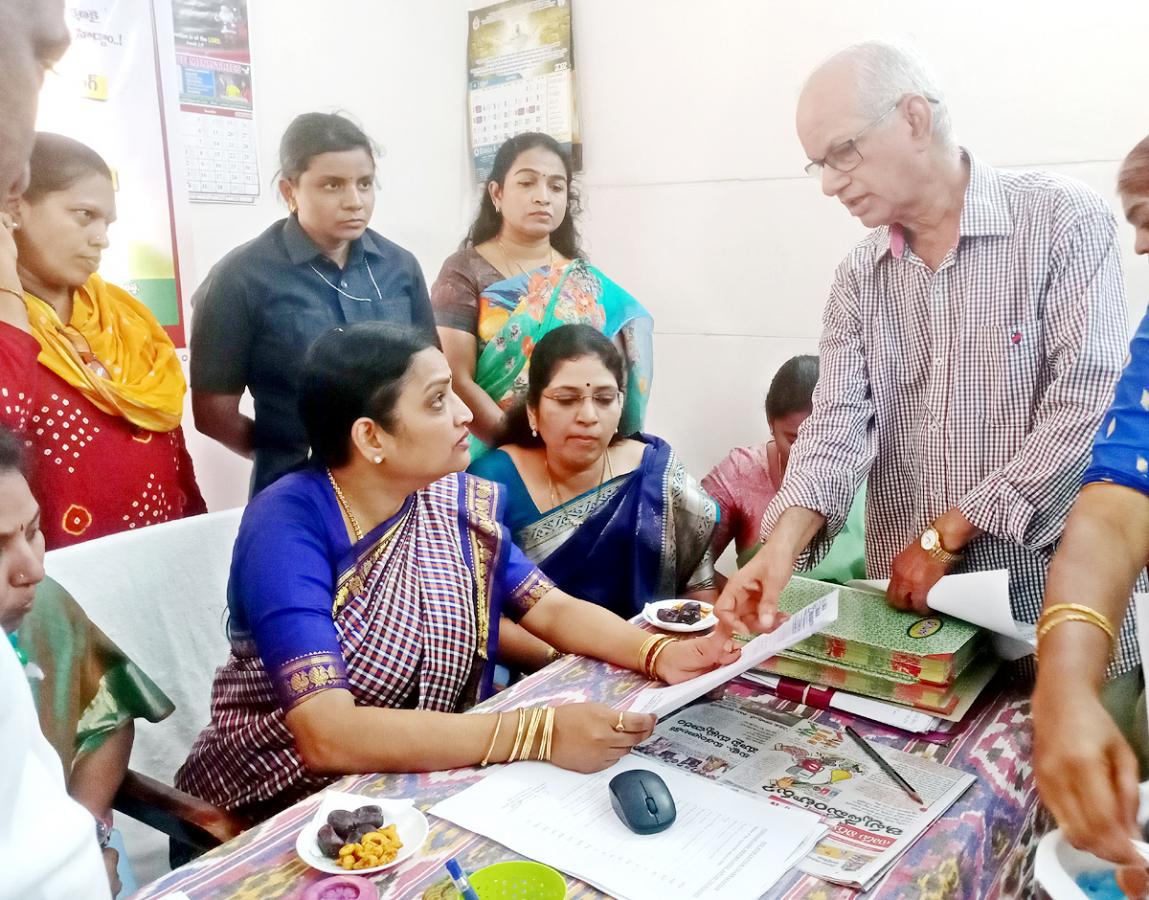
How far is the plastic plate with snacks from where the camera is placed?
85 cm

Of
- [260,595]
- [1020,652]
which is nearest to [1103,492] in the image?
[1020,652]

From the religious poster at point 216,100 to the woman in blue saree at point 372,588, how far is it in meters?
0.29

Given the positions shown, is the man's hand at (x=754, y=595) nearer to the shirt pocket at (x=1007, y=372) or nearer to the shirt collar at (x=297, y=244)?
the shirt pocket at (x=1007, y=372)

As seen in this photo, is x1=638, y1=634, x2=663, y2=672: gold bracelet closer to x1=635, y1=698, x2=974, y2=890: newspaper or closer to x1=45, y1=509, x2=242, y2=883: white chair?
x1=635, y1=698, x2=974, y2=890: newspaper

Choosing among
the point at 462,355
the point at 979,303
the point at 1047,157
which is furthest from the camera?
the point at 462,355

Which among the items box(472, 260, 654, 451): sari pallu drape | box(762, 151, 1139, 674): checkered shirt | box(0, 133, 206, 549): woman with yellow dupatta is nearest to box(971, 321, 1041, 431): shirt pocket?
box(762, 151, 1139, 674): checkered shirt

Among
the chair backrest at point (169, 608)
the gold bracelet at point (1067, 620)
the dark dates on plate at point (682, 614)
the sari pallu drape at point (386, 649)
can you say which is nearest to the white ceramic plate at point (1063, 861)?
the gold bracelet at point (1067, 620)

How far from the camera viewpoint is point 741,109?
199cm

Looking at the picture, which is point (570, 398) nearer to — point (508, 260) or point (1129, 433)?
point (508, 260)

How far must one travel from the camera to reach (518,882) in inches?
32.4

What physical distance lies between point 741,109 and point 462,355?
0.83 m

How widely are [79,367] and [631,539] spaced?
3.92 ft

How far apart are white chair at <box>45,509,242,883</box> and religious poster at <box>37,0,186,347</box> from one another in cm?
32

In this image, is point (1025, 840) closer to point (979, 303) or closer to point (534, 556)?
point (979, 303)
